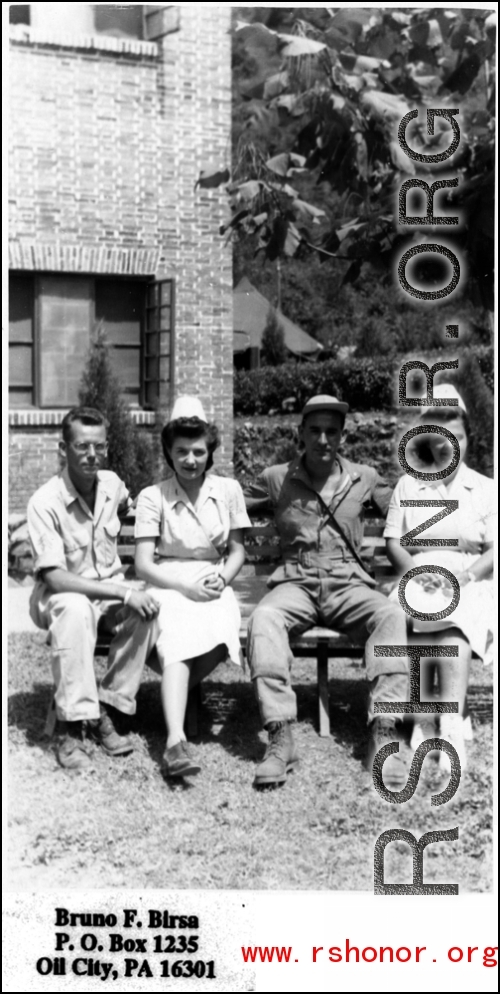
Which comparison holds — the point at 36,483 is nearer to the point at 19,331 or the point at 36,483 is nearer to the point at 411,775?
the point at 19,331

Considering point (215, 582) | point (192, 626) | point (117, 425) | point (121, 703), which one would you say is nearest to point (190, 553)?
point (215, 582)

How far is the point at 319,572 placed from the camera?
4688 millimetres

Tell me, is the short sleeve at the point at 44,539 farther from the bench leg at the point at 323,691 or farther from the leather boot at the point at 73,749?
the bench leg at the point at 323,691

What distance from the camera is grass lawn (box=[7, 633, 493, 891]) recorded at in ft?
12.1

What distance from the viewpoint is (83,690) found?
14.3ft

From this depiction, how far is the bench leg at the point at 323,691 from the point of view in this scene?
15.4 feet

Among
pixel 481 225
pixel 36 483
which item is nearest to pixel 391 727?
pixel 481 225

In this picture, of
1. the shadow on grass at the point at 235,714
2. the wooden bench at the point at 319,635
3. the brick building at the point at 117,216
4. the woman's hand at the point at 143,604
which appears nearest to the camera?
the woman's hand at the point at 143,604

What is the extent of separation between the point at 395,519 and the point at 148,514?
99cm

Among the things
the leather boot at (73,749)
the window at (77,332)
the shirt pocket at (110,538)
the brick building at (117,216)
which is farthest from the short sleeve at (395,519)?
the window at (77,332)

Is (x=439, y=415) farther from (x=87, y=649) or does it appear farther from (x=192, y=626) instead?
(x=87, y=649)

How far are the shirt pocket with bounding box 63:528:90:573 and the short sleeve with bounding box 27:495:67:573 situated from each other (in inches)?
2.8

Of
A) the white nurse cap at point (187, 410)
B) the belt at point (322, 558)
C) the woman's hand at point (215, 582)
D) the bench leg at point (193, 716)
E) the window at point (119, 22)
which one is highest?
the window at point (119, 22)

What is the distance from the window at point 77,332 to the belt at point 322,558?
465cm
